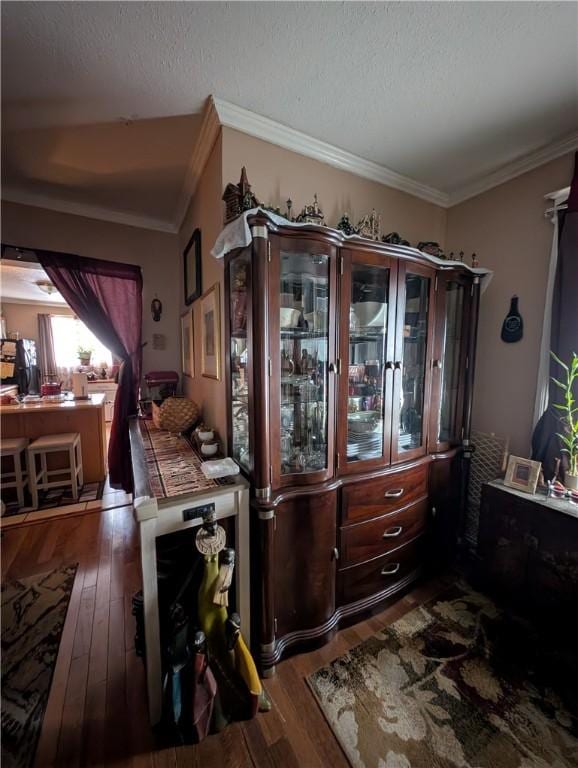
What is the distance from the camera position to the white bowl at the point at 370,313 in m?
1.54

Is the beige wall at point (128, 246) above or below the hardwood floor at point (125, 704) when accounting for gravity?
above

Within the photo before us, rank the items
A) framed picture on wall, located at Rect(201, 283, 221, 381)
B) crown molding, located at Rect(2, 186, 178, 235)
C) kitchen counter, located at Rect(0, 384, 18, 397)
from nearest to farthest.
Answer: framed picture on wall, located at Rect(201, 283, 221, 381)
crown molding, located at Rect(2, 186, 178, 235)
kitchen counter, located at Rect(0, 384, 18, 397)

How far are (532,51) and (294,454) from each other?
1.90m

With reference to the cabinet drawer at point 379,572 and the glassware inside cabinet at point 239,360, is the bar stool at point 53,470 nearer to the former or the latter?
the glassware inside cabinet at point 239,360

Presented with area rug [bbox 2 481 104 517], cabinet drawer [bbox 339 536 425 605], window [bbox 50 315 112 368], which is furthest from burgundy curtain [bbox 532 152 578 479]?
window [bbox 50 315 112 368]

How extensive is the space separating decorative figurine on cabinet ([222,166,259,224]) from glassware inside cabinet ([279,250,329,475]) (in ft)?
1.02

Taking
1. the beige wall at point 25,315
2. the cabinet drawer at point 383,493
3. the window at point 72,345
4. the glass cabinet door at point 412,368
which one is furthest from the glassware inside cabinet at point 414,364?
the beige wall at point 25,315

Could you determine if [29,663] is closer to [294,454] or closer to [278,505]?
[278,505]

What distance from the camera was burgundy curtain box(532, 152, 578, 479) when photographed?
1.61m

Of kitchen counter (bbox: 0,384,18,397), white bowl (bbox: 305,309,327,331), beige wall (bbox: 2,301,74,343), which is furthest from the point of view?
beige wall (bbox: 2,301,74,343)

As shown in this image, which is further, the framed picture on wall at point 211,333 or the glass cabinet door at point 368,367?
the framed picture on wall at point 211,333

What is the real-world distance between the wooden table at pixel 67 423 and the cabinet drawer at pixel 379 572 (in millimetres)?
2938

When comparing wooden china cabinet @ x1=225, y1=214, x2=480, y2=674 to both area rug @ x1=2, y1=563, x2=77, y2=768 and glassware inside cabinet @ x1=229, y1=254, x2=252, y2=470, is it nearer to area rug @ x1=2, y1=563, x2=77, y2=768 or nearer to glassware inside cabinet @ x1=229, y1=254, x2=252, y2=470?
glassware inside cabinet @ x1=229, y1=254, x2=252, y2=470

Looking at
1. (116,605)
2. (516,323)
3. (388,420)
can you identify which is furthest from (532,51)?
(116,605)
